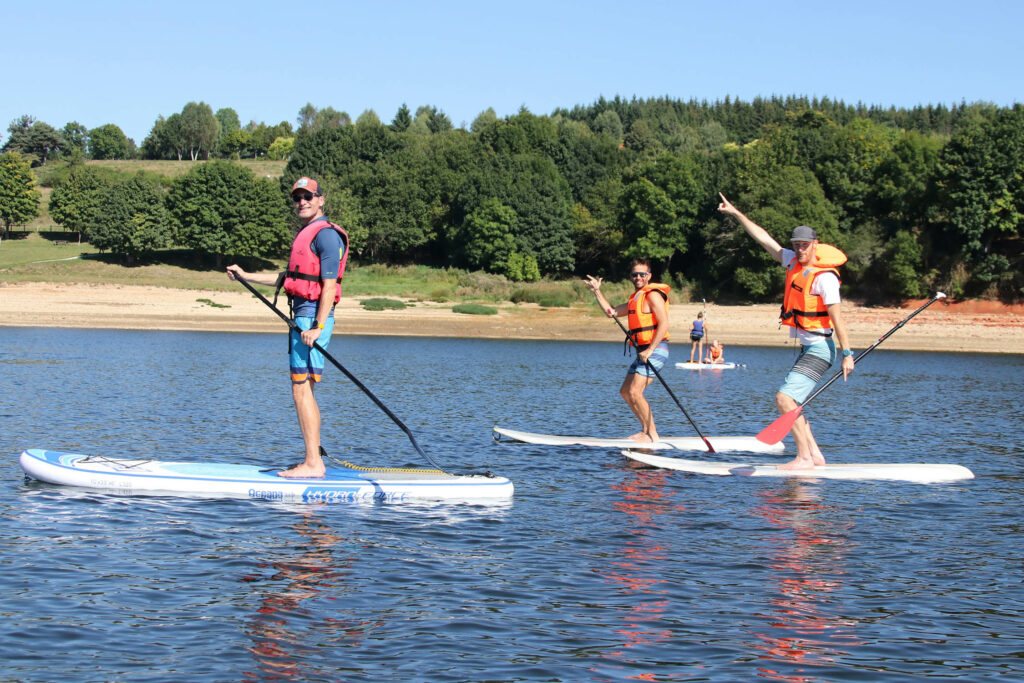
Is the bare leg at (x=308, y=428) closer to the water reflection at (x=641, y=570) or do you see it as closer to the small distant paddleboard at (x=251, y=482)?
the small distant paddleboard at (x=251, y=482)

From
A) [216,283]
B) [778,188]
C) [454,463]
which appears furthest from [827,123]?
[454,463]

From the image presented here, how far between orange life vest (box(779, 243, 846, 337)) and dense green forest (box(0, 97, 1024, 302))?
46.1 metres

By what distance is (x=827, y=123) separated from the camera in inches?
3083

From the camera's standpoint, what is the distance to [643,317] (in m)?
13.8

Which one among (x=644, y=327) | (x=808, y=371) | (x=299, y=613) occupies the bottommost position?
(x=299, y=613)

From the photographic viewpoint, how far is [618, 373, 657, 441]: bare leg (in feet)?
45.5

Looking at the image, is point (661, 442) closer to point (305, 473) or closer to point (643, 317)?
point (643, 317)

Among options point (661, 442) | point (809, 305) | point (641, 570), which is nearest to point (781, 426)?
point (809, 305)

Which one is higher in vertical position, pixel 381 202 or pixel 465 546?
pixel 381 202

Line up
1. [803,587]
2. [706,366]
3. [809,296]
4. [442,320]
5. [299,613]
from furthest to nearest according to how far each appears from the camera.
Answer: [442,320] < [706,366] < [809,296] < [803,587] < [299,613]

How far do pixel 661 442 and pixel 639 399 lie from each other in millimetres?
910

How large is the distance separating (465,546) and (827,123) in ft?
252

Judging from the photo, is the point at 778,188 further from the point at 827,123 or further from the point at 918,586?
the point at 918,586

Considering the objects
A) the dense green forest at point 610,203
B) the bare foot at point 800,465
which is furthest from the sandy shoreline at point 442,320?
the bare foot at point 800,465
